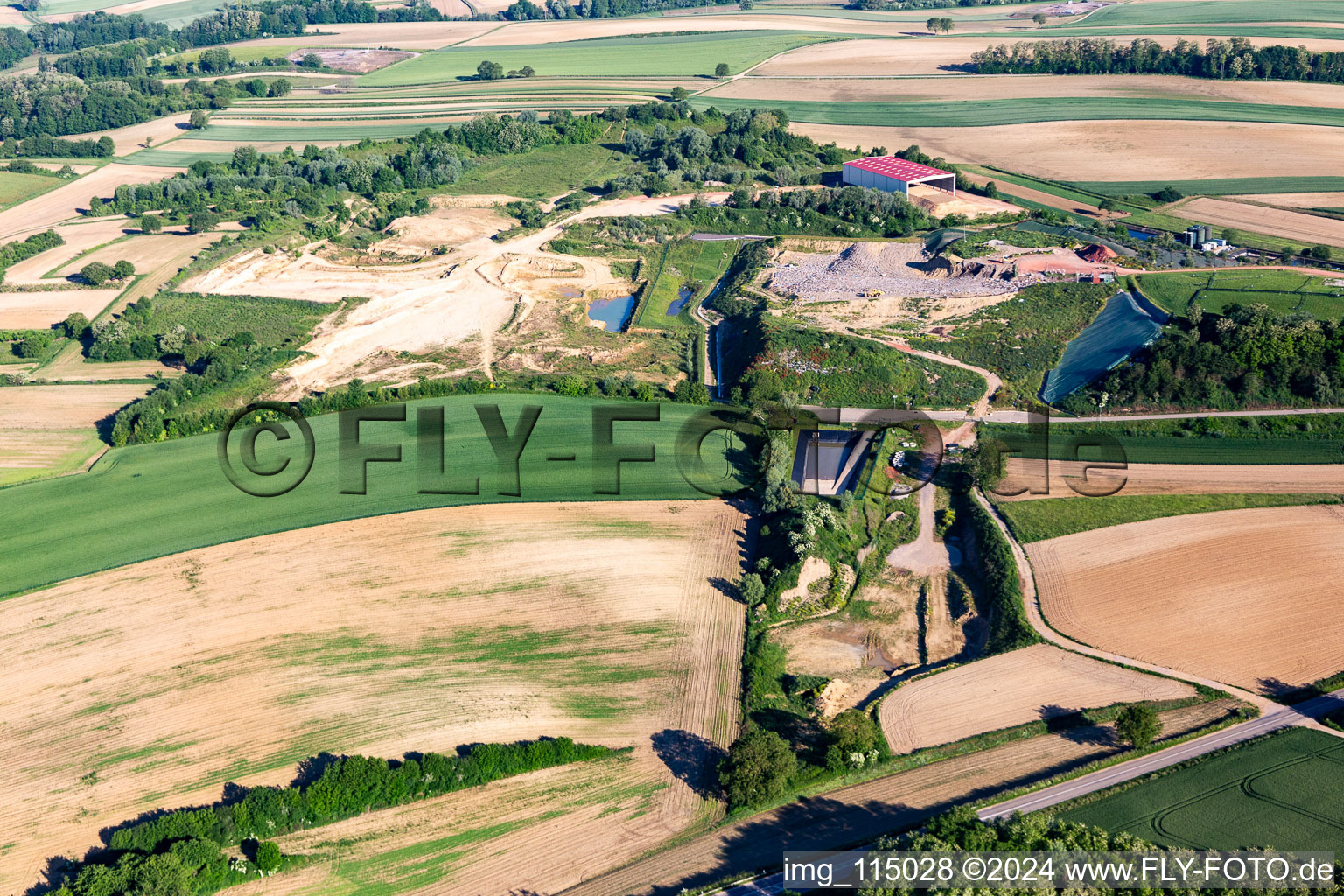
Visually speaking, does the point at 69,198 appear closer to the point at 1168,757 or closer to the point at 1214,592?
the point at 1214,592

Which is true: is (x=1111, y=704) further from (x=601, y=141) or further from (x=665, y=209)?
(x=601, y=141)

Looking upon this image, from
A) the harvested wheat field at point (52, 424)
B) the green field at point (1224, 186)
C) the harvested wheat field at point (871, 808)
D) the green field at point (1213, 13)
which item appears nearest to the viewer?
the harvested wheat field at point (871, 808)

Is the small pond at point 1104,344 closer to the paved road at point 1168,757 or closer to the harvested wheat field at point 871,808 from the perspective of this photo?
the paved road at point 1168,757

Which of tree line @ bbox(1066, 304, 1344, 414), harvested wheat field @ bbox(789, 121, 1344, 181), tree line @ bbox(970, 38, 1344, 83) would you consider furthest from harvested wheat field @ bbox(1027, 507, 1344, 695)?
tree line @ bbox(970, 38, 1344, 83)

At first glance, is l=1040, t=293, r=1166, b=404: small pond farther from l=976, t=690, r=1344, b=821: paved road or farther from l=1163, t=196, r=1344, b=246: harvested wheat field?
l=1163, t=196, r=1344, b=246: harvested wheat field

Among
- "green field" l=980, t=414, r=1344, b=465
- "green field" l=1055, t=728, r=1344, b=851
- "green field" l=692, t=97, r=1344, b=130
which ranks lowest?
"green field" l=1055, t=728, r=1344, b=851

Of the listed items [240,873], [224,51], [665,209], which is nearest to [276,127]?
[224,51]

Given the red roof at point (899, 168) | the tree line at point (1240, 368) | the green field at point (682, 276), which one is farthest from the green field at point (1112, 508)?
the red roof at point (899, 168)
